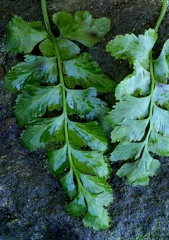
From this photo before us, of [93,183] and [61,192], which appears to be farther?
[61,192]

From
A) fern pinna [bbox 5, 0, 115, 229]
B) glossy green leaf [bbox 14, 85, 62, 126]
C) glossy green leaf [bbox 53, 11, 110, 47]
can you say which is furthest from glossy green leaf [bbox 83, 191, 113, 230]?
glossy green leaf [bbox 53, 11, 110, 47]

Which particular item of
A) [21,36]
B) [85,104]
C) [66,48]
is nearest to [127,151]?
[85,104]

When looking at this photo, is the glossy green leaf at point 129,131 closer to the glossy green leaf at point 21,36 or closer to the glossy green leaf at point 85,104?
the glossy green leaf at point 85,104

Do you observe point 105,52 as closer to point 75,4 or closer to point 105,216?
point 75,4

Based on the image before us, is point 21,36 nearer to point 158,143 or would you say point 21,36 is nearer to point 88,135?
point 88,135

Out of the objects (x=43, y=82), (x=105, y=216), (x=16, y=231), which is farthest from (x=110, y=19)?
(x=16, y=231)

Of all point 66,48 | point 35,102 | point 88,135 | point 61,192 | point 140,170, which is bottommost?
point 61,192

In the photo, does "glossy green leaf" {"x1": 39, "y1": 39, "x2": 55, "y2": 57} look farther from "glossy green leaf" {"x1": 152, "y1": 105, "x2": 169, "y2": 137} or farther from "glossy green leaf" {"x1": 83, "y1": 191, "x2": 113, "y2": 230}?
"glossy green leaf" {"x1": 83, "y1": 191, "x2": 113, "y2": 230}
